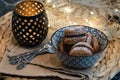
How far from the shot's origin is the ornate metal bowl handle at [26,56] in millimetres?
841

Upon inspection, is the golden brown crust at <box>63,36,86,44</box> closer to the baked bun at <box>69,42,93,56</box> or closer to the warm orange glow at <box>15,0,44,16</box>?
the baked bun at <box>69,42,93,56</box>

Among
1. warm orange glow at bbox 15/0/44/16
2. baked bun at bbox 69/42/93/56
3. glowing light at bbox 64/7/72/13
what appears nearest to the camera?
baked bun at bbox 69/42/93/56

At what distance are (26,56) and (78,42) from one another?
0.17 metres

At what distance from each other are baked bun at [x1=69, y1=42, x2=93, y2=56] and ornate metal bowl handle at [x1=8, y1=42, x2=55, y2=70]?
4.4 inches

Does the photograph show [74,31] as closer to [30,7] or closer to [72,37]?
[72,37]

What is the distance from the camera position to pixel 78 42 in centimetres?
83

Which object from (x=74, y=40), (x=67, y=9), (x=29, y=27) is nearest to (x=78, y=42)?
(x=74, y=40)

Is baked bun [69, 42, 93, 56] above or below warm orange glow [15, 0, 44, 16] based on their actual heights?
below

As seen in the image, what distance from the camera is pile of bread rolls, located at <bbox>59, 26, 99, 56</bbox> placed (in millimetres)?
795

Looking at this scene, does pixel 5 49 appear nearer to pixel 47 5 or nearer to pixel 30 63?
pixel 30 63

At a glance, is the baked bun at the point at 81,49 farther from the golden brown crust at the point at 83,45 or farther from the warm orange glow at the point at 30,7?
the warm orange glow at the point at 30,7

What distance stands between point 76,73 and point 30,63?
14cm

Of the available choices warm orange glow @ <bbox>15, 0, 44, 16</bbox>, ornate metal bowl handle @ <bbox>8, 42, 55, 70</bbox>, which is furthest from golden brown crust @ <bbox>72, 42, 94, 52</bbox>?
warm orange glow @ <bbox>15, 0, 44, 16</bbox>

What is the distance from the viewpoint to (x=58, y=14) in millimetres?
1085
